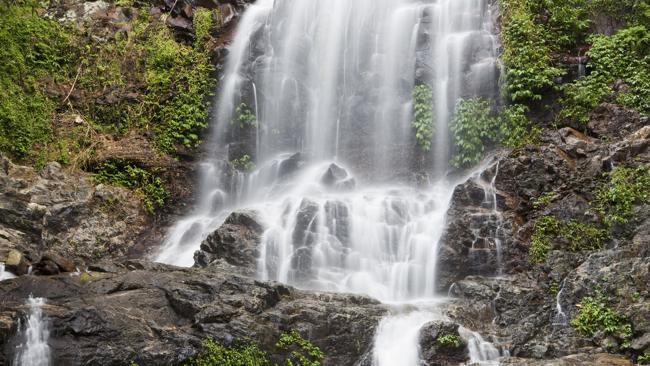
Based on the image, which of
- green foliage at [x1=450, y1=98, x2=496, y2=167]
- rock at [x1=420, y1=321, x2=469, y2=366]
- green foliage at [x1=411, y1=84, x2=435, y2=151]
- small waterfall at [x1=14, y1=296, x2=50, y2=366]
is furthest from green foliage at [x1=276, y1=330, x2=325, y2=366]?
green foliage at [x1=411, y1=84, x2=435, y2=151]

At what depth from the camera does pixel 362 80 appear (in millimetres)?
17828

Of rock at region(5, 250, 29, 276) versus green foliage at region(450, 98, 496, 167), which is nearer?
rock at region(5, 250, 29, 276)

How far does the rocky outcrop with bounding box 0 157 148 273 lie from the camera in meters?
11.8

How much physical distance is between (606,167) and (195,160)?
415 inches

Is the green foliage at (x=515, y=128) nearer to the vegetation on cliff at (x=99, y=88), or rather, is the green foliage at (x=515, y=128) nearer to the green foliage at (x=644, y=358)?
the green foliage at (x=644, y=358)

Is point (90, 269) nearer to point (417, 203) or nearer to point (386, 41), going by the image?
point (417, 203)

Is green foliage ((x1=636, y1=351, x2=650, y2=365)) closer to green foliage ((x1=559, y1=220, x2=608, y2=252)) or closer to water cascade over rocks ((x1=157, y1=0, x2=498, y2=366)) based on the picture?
green foliage ((x1=559, y1=220, x2=608, y2=252))

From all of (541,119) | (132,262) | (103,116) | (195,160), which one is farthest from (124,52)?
(541,119)

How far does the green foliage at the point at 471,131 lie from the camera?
50.9 feet

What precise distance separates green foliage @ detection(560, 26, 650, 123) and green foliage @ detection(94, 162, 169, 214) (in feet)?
34.4

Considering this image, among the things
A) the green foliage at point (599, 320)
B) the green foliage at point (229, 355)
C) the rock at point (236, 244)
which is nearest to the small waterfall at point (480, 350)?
the green foliage at point (599, 320)

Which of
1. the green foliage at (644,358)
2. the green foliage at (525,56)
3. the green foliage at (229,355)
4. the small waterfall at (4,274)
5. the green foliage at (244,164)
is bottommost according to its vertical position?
the green foliage at (229,355)

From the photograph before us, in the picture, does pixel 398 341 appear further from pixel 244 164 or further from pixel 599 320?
pixel 244 164

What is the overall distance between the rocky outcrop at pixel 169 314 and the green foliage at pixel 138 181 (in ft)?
17.6
